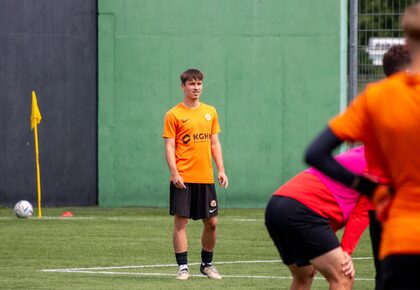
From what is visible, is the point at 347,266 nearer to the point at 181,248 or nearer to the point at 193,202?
the point at 181,248

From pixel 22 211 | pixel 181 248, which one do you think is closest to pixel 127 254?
→ pixel 181 248

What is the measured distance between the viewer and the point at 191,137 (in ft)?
39.1

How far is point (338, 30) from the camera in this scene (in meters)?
20.7

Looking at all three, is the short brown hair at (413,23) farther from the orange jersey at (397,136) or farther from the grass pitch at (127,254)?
the grass pitch at (127,254)

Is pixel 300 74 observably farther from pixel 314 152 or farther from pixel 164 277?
pixel 314 152

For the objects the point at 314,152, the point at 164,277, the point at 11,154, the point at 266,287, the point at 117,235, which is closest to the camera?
the point at 314,152

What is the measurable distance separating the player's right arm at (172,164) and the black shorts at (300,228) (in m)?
4.39

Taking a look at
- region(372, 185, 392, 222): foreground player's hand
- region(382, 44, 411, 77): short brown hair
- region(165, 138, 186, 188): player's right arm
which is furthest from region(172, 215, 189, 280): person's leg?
region(372, 185, 392, 222): foreground player's hand

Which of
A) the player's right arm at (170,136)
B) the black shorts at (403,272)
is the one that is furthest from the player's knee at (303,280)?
the player's right arm at (170,136)

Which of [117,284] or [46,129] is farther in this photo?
[46,129]

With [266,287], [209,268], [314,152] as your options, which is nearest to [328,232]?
[314,152]

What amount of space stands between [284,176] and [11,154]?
460cm

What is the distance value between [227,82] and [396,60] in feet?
46.9

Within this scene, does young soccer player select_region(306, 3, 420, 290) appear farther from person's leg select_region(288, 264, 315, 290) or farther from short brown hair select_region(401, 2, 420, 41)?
person's leg select_region(288, 264, 315, 290)
